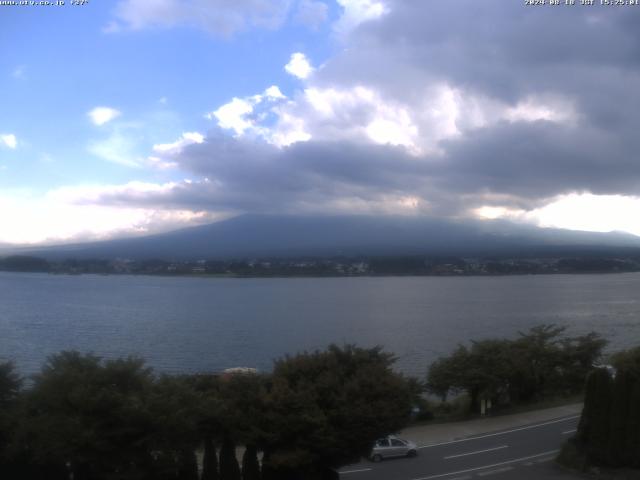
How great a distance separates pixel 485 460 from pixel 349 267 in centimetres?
11183

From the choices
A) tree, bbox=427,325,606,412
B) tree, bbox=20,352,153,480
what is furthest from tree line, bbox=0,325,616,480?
tree, bbox=427,325,606,412

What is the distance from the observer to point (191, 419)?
9859 millimetres

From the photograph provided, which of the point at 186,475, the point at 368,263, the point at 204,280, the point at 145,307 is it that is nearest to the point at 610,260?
the point at 368,263

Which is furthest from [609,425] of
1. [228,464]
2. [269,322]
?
[269,322]

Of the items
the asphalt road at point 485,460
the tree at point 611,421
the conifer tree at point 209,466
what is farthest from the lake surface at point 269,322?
the conifer tree at point 209,466

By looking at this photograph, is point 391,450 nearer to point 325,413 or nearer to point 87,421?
point 325,413

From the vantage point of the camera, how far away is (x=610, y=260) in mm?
127312

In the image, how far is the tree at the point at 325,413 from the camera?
10453 mm

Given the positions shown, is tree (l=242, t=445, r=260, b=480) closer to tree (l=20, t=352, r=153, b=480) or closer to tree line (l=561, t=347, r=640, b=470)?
tree (l=20, t=352, r=153, b=480)

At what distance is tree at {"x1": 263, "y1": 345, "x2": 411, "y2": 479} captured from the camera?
34.3 ft

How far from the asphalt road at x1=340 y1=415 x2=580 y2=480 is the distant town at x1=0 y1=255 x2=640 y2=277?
105083 millimetres

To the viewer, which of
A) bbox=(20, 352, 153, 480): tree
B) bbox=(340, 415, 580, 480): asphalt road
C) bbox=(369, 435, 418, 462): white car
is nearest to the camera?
bbox=(20, 352, 153, 480): tree

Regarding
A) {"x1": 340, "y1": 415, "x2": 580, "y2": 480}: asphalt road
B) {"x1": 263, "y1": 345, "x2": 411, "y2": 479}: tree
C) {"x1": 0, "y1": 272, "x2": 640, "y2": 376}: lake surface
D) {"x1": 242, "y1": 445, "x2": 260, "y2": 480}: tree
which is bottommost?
{"x1": 0, "y1": 272, "x2": 640, "y2": 376}: lake surface

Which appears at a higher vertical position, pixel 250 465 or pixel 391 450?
pixel 250 465
